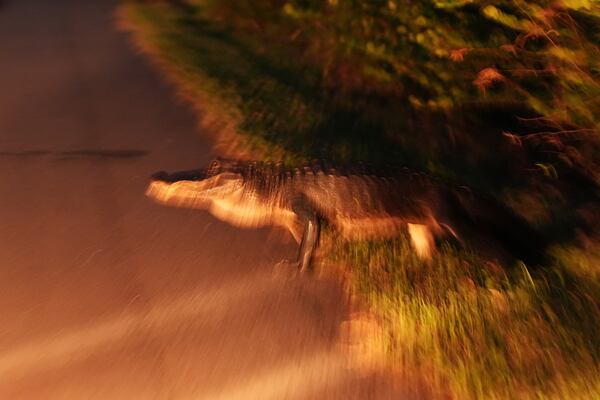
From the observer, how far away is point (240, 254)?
4.62 m

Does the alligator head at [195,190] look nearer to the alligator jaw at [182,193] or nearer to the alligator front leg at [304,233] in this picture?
the alligator jaw at [182,193]

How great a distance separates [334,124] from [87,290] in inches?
149

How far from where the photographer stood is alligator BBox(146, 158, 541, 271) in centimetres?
485

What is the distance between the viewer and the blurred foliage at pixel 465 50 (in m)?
5.05

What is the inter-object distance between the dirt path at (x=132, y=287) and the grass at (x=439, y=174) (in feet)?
1.66

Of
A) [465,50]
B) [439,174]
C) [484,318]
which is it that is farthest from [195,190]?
[465,50]

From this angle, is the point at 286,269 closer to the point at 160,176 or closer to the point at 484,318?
the point at 484,318

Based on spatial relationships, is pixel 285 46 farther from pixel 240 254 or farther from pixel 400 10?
pixel 240 254

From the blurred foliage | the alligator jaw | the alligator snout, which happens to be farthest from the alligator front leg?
the blurred foliage

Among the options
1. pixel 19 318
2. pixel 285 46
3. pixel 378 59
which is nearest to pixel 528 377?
pixel 19 318

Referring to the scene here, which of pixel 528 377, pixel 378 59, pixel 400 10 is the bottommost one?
pixel 528 377

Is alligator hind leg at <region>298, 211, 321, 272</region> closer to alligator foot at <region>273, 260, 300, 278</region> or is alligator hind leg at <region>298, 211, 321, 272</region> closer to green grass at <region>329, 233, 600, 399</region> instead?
alligator foot at <region>273, 260, 300, 278</region>

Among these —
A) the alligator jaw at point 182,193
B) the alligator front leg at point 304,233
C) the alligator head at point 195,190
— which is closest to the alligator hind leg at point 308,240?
the alligator front leg at point 304,233

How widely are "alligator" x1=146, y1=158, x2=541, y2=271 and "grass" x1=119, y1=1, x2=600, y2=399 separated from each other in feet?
0.58
